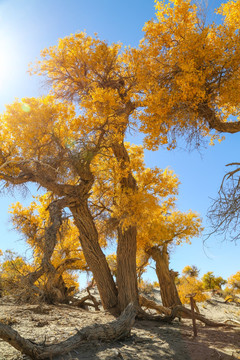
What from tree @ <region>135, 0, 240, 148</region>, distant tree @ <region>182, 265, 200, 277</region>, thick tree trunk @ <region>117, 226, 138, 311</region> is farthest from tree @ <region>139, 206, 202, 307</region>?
distant tree @ <region>182, 265, 200, 277</region>

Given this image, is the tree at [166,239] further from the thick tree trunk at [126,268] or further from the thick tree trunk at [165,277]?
the thick tree trunk at [126,268]

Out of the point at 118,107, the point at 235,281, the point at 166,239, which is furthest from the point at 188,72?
the point at 235,281

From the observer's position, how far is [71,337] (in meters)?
5.48

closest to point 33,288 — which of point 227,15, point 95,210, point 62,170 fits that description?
point 62,170

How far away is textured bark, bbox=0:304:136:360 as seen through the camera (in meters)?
4.55

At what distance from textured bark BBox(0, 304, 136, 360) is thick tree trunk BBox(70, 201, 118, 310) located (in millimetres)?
3652

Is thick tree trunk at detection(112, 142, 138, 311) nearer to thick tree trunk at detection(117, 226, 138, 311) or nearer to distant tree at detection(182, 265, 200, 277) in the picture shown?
thick tree trunk at detection(117, 226, 138, 311)

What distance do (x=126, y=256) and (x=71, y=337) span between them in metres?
A: 6.04

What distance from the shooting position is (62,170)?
10.1 meters

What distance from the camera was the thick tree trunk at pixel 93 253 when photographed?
10836 mm

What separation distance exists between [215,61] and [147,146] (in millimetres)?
3056

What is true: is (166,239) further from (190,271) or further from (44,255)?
(190,271)

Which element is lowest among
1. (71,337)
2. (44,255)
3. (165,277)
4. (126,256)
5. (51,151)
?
(71,337)

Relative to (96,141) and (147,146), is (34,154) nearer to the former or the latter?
(96,141)
